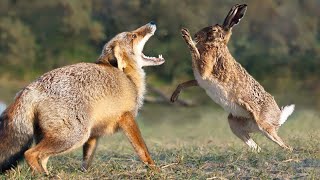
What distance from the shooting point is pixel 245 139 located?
826 centimetres

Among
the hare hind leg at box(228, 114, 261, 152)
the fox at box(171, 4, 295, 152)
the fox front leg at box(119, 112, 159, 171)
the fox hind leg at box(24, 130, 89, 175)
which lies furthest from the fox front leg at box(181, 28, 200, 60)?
the fox hind leg at box(24, 130, 89, 175)

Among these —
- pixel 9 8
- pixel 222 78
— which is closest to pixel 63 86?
pixel 222 78

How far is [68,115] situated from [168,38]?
1224 centimetres

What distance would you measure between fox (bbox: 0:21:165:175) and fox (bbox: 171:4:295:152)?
4.24ft

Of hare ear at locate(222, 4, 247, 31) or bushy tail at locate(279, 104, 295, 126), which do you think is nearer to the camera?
bushy tail at locate(279, 104, 295, 126)

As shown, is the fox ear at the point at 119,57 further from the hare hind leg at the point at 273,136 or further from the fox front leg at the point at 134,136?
the hare hind leg at the point at 273,136

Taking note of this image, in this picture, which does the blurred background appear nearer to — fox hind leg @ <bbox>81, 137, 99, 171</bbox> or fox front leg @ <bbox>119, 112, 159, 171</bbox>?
fox hind leg @ <bbox>81, 137, 99, 171</bbox>

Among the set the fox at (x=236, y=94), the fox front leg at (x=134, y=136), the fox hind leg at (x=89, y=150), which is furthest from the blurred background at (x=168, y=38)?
the fox front leg at (x=134, y=136)

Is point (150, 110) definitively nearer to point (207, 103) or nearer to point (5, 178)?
point (207, 103)

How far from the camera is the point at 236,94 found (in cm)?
820

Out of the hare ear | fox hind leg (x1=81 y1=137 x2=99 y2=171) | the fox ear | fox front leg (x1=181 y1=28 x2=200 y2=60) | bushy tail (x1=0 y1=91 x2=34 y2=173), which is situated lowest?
fox hind leg (x1=81 y1=137 x2=99 y2=171)

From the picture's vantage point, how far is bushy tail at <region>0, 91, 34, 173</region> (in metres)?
6.43

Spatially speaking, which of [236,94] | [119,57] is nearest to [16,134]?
[119,57]

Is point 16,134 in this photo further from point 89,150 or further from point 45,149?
point 89,150
